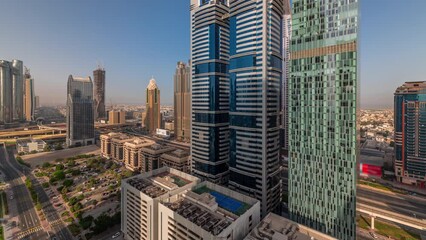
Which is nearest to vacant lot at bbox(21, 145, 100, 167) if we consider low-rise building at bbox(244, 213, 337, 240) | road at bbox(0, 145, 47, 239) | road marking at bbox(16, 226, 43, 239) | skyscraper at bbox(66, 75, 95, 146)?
skyscraper at bbox(66, 75, 95, 146)

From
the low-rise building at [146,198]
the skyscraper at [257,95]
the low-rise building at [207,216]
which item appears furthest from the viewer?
the skyscraper at [257,95]

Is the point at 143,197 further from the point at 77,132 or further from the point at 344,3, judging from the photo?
the point at 77,132

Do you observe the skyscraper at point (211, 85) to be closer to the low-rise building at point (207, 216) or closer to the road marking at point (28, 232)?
the low-rise building at point (207, 216)

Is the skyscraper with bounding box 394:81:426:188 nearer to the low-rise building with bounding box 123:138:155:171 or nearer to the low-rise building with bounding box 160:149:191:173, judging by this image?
the low-rise building with bounding box 160:149:191:173

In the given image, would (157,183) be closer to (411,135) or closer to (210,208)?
(210,208)

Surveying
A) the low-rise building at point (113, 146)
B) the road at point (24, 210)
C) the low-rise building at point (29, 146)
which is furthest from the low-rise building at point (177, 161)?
the low-rise building at point (29, 146)

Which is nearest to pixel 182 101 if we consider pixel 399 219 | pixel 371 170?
pixel 371 170
